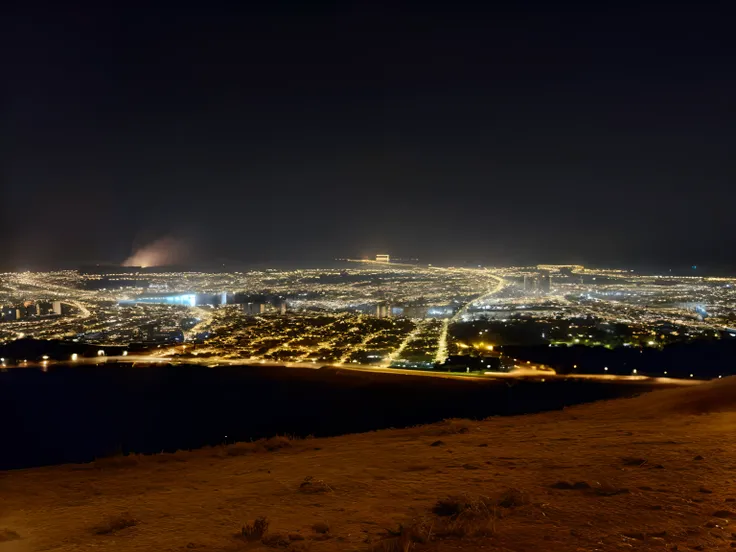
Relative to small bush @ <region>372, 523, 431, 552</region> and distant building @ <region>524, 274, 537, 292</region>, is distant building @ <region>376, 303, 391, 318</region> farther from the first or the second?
small bush @ <region>372, 523, 431, 552</region>

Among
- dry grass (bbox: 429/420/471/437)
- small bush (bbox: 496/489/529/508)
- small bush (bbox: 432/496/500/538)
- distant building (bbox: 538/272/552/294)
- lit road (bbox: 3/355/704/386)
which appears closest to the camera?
small bush (bbox: 432/496/500/538)

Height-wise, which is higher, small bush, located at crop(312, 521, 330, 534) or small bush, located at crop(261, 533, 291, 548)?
small bush, located at crop(261, 533, 291, 548)

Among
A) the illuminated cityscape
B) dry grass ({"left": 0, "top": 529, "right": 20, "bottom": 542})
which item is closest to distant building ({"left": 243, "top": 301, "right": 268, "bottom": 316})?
the illuminated cityscape

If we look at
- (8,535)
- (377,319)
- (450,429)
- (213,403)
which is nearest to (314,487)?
(8,535)

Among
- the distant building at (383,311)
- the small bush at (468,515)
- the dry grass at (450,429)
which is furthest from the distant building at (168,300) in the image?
the small bush at (468,515)

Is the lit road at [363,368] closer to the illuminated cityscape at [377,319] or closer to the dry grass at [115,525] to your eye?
the illuminated cityscape at [377,319]

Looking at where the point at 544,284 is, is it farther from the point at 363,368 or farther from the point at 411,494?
the point at 411,494

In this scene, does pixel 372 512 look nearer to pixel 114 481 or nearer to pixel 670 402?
pixel 114 481

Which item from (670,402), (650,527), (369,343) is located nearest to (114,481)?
(650,527)

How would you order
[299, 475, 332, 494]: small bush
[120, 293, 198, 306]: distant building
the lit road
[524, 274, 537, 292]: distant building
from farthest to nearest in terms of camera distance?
1. [524, 274, 537, 292]: distant building
2. [120, 293, 198, 306]: distant building
3. the lit road
4. [299, 475, 332, 494]: small bush
